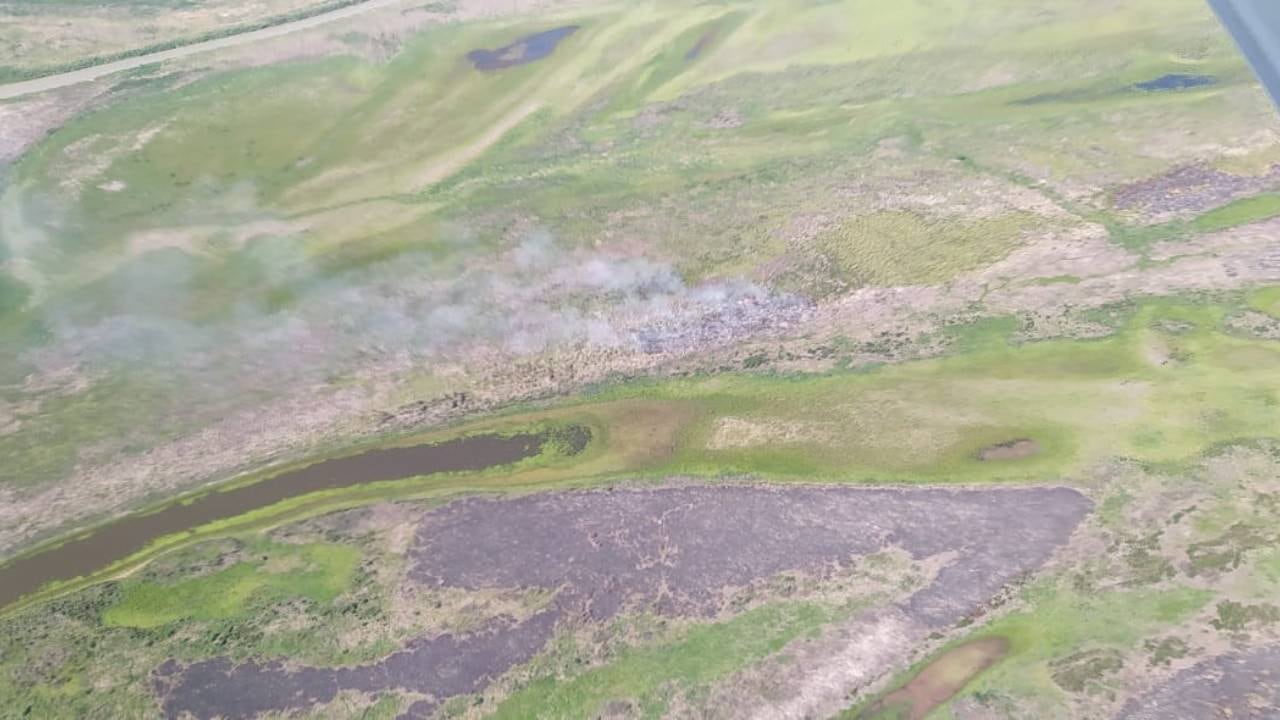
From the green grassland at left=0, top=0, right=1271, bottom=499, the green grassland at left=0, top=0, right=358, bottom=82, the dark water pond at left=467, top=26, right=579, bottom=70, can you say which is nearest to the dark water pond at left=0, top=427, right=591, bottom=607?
the green grassland at left=0, top=0, right=1271, bottom=499

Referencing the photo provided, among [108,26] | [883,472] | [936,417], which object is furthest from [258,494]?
[108,26]

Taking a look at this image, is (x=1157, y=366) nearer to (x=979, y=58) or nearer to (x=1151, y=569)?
(x=1151, y=569)

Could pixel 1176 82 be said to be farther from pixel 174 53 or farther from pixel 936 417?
pixel 174 53

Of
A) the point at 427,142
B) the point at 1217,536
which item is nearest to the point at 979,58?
the point at 427,142

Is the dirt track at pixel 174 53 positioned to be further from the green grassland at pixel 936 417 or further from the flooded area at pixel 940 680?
the flooded area at pixel 940 680

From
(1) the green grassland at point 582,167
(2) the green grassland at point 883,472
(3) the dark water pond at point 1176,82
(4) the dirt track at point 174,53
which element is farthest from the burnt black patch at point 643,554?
(4) the dirt track at point 174,53
